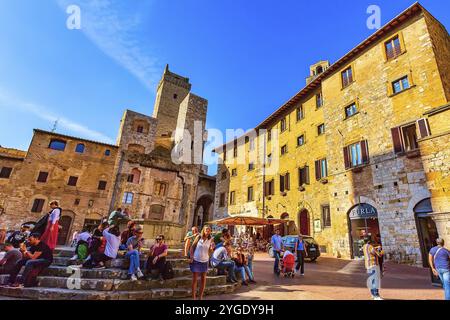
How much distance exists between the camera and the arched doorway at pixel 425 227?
10117 millimetres

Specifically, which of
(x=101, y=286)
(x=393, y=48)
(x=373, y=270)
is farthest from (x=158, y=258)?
(x=393, y=48)

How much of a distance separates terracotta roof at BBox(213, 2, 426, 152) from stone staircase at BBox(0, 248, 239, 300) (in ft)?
55.7

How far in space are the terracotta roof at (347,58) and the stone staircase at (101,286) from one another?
17.0m

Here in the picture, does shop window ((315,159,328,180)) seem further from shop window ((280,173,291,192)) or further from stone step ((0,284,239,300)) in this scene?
stone step ((0,284,239,300))

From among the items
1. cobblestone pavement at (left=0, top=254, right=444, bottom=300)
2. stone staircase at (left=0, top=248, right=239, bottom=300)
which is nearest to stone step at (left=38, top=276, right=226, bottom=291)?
stone staircase at (left=0, top=248, right=239, bottom=300)

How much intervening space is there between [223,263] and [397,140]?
1134 centimetres

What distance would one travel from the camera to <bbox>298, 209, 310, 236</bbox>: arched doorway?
56.5 ft

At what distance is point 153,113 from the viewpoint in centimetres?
3856

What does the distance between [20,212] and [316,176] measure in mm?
24364

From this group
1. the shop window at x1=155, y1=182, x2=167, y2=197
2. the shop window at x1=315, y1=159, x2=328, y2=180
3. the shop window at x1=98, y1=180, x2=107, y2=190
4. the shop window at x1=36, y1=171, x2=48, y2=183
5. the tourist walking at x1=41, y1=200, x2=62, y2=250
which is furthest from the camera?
the shop window at x1=155, y1=182, x2=167, y2=197

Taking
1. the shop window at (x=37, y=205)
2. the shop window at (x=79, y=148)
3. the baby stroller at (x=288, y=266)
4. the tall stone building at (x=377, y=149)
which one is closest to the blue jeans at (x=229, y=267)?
the baby stroller at (x=288, y=266)

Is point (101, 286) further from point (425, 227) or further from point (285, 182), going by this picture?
point (285, 182)

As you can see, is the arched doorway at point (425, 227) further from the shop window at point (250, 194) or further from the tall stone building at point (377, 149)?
the shop window at point (250, 194)
